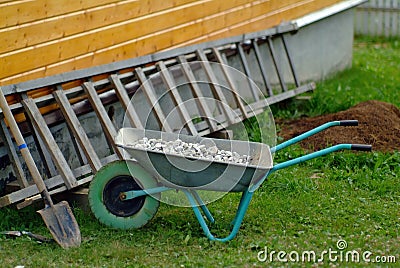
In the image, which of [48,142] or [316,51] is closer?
[48,142]

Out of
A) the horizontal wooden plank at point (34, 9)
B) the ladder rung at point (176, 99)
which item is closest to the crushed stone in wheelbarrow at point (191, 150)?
the horizontal wooden plank at point (34, 9)

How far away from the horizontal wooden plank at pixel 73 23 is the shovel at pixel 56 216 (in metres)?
0.77

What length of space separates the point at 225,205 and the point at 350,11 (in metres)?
5.96

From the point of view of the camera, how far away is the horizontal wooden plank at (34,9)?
6199mm

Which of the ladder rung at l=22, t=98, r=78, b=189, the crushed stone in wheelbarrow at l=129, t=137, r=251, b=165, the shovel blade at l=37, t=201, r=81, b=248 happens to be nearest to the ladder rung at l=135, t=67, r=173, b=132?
the ladder rung at l=22, t=98, r=78, b=189

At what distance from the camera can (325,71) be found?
10.8 metres

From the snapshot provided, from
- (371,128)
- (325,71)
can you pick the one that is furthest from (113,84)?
(325,71)

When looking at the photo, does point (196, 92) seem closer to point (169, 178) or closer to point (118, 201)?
point (118, 201)

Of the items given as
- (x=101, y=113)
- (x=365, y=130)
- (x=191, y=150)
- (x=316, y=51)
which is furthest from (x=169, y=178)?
(x=316, y=51)

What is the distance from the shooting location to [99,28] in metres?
7.18

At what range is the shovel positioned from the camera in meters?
5.39

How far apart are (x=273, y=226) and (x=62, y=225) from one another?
4.97ft

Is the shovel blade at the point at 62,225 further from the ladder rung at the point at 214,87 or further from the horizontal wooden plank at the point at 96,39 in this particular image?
the ladder rung at the point at 214,87

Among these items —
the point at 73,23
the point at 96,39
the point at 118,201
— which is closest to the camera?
the point at 118,201
